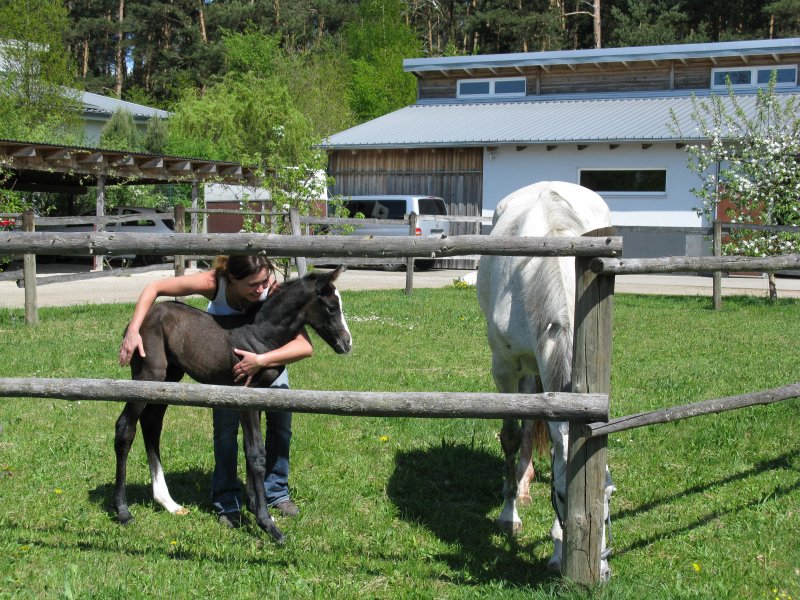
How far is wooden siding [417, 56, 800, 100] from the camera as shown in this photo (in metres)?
27.1

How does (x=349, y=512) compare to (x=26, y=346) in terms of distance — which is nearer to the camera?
(x=349, y=512)

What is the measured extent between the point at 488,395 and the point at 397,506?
169 centimetres

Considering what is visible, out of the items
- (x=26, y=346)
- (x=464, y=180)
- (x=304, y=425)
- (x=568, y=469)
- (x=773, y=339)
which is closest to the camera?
(x=568, y=469)

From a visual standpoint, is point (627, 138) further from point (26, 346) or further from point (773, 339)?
point (26, 346)

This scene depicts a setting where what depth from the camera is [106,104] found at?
132ft

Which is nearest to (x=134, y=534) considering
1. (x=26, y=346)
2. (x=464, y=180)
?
(x=26, y=346)

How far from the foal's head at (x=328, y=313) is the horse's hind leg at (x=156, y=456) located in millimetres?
1042

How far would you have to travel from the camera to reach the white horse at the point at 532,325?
4.18 meters

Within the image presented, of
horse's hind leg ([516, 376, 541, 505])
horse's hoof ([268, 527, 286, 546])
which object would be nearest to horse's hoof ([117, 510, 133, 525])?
horse's hoof ([268, 527, 286, 546])

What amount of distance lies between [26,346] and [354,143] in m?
18.4

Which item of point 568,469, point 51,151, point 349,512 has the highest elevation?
point 51,151

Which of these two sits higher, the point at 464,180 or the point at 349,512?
the point at 464,180

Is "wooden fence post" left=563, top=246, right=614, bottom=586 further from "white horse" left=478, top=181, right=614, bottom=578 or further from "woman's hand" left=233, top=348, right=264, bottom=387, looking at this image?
"woman's hand" left=233, top=348, right=264, bottom=387

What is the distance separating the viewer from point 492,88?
99.7 feet
